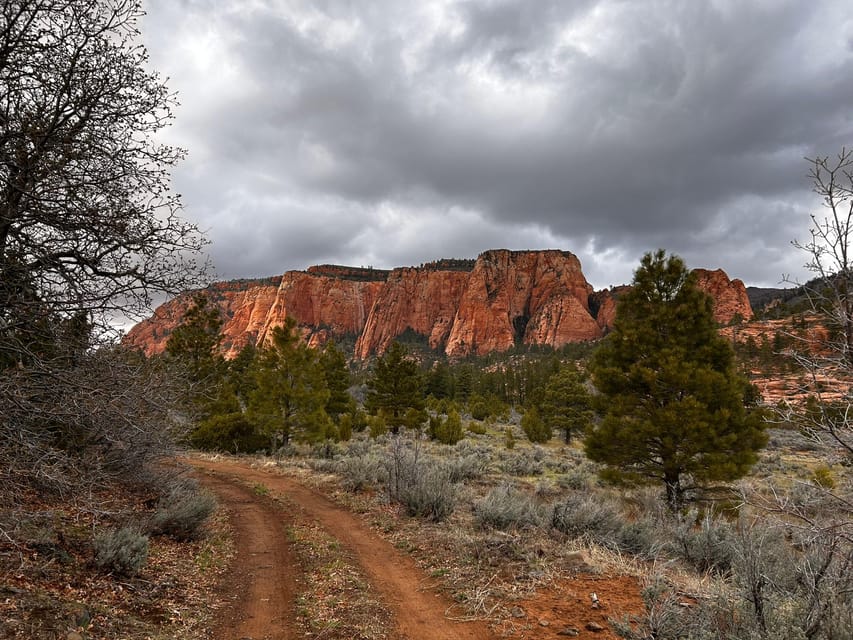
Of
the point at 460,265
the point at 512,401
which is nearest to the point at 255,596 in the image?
the point at 512,401

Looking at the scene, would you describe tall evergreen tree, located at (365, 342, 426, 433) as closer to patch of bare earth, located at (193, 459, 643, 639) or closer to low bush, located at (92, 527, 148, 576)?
patch of bare earth, located at (193, 459, 643, 639)

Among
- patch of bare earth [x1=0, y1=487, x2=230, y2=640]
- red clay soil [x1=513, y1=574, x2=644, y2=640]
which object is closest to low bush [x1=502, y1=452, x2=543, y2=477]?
red clay soil [x1=513, y1=574, x2=644, y2=640]

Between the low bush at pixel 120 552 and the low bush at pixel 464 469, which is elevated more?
the low bush at pixel 120 552

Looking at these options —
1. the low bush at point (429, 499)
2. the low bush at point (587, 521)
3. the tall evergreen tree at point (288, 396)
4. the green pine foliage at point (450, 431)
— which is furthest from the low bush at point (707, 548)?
the green pine foliage at point (450, 431)

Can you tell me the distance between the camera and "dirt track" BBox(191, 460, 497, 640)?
16.3 ft

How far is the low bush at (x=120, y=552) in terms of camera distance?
542 cm

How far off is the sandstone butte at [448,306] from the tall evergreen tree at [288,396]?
427ft

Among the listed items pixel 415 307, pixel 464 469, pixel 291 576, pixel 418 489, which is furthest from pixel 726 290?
pixel 291 576

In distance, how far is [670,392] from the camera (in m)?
11.9

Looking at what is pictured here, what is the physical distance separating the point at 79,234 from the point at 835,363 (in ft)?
24.2

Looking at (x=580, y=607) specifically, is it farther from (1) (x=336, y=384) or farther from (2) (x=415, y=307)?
(2) (x=415, y=307)

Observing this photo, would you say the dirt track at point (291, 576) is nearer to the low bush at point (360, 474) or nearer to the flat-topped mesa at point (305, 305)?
the low bush at point (360, 474)

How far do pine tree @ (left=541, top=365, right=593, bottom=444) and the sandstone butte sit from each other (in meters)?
110

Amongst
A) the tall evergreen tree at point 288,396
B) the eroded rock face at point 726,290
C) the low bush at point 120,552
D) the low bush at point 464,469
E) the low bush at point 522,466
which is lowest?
the low bush at point 522,466
